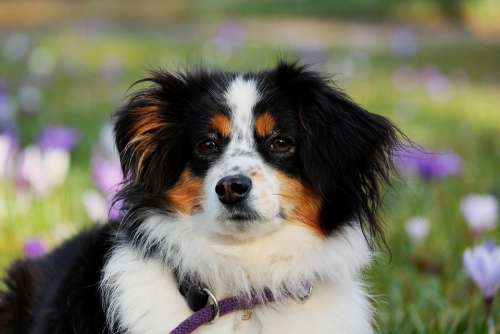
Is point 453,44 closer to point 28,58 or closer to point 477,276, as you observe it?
point 28,58

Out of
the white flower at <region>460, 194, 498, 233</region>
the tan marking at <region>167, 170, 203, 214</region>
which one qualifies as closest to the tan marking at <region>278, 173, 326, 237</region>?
the tan marking at <region>167, 170, 203, 214</region>

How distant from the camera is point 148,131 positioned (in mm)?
3344

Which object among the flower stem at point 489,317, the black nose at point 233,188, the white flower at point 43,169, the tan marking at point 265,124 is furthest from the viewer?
the white flower at point 43,169

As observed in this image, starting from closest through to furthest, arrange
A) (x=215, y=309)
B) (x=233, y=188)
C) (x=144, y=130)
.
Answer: (x=233, y=188) → (x=215, y=309) → (x=144, y=130)

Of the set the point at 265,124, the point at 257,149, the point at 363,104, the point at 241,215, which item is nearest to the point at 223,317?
the point at 241,215

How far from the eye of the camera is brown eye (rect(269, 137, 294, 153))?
314 centimetres

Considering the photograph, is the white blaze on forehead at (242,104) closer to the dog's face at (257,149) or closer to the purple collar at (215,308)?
the dog's face at (257,149)

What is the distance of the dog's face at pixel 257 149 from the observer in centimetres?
308

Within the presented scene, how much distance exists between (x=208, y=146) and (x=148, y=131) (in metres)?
0.32

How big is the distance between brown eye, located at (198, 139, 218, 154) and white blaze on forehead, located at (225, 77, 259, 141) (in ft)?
0.32

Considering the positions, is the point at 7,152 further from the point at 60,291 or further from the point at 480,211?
the point at 480,211

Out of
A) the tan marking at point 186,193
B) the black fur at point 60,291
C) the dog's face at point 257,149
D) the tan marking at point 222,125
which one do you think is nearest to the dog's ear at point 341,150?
the dog's face at point 257,149

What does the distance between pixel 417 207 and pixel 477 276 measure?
90.3 inches

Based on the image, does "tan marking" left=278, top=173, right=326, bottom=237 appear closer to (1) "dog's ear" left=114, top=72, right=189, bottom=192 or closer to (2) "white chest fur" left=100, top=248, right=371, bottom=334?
(2) "white chest fur" left=100, top=248, right=371, bottom=334
